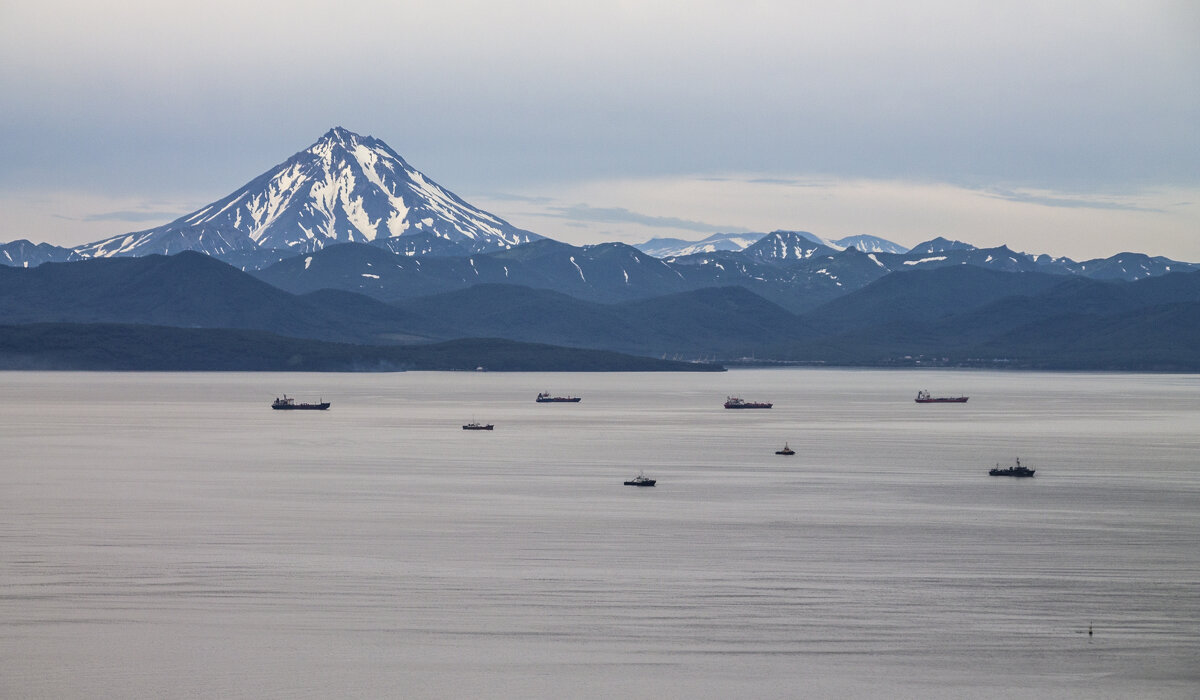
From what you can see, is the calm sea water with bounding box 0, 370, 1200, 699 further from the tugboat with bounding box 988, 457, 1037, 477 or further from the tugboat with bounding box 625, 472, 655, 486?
the tugboat with bounding box 988, 457, 1037, 477

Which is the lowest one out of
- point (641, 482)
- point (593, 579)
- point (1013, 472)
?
point (593, 579)

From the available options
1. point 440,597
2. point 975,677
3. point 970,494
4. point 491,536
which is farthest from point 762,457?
point 975,677

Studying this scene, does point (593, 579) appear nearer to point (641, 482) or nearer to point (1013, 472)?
point (641, 482)

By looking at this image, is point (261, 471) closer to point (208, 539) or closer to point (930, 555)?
point (208, 539)

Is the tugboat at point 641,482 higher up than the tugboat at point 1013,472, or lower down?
lower down

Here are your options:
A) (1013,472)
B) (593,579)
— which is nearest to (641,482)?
(1013,472)

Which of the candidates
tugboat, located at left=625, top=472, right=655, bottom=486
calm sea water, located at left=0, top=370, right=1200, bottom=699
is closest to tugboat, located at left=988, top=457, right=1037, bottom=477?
calm sea water, located at left=0, top=370, right=1200, bottom=699

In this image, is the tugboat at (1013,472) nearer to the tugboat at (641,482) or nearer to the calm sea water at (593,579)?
the calm sea water at (593,579)

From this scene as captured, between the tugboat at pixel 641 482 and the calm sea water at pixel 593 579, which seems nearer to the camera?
the calm sea water at pixel 593 579

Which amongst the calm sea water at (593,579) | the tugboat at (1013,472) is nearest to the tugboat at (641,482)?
the calm sea water at (593,579)
